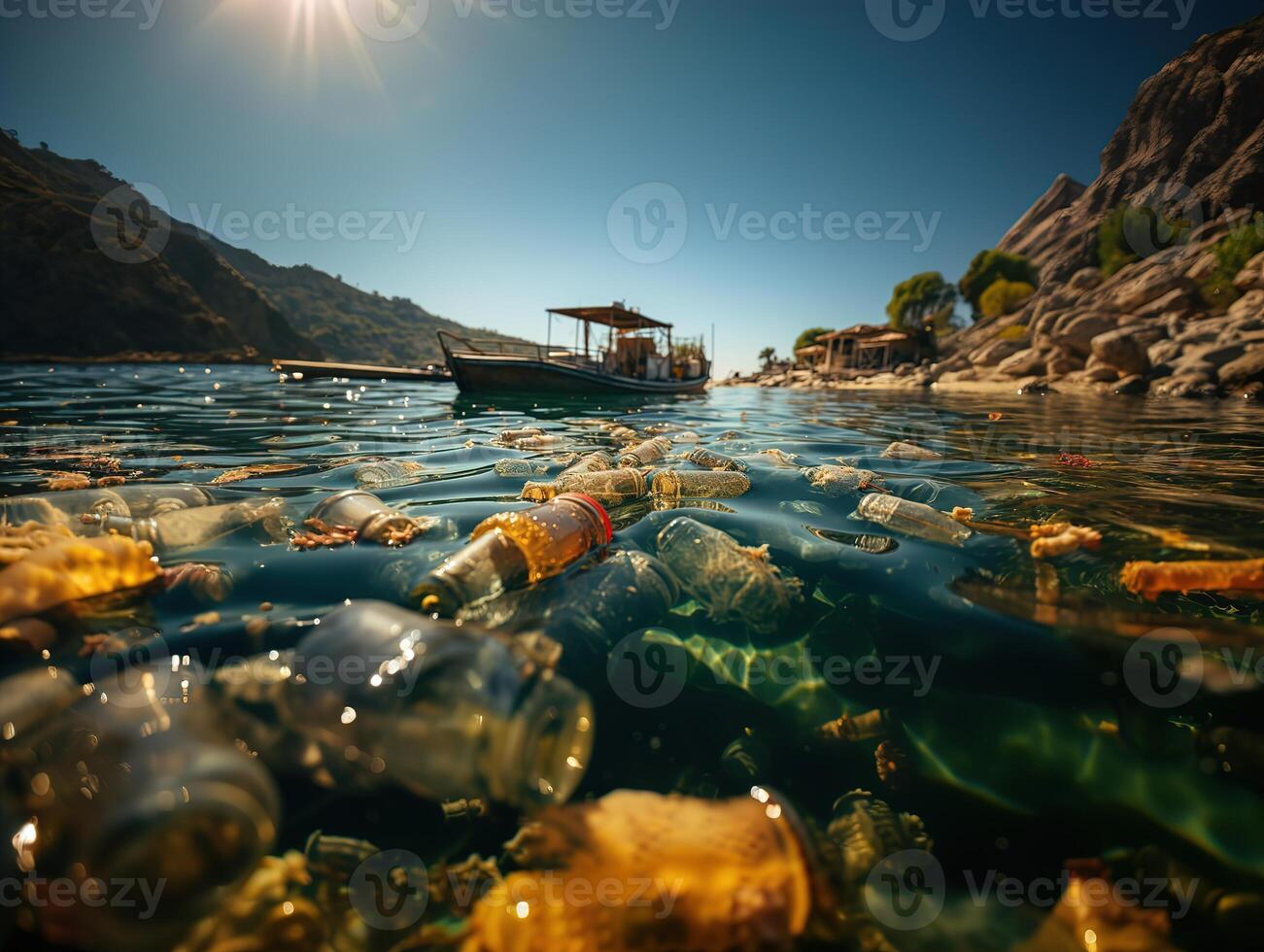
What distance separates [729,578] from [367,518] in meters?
1.89

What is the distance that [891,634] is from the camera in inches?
69.2

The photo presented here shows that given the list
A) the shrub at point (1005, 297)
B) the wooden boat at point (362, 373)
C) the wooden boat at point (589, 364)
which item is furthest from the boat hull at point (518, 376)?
the shrub at point (1005, 297)

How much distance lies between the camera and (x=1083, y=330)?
25.1m

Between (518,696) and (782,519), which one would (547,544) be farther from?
(782,519)

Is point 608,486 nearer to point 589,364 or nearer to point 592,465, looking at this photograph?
point 592,465

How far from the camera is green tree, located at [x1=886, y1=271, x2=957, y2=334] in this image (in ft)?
188

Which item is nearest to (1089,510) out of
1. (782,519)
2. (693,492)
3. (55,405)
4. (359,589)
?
(782,519)

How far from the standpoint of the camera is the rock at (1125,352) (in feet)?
65.9

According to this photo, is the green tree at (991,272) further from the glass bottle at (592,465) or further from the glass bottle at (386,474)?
the glass bottle at (386,474)

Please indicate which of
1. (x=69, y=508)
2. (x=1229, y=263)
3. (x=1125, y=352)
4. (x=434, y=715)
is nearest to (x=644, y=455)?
(x=434, y=715)

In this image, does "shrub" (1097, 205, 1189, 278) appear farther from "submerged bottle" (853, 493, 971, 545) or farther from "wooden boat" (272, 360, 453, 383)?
"submerged bottle" (853, 493, 971, 545)

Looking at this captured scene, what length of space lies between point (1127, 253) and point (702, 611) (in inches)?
2206

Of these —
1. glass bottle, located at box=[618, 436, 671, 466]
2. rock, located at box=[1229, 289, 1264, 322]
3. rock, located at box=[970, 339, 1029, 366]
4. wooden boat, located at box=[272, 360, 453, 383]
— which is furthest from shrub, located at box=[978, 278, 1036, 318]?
glass bottle, located at box=[618, 436, 671, 466]

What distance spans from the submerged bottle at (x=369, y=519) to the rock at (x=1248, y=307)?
3055 centimetres
